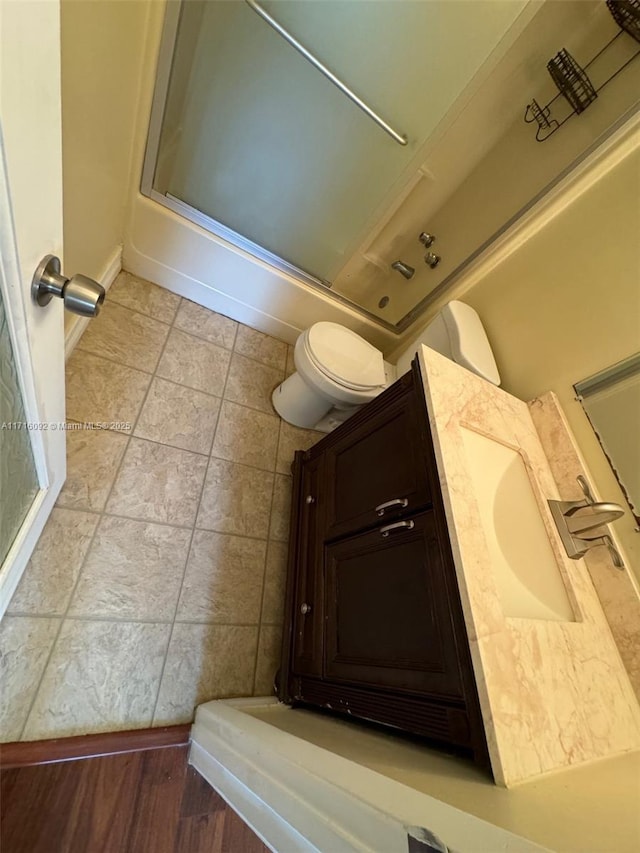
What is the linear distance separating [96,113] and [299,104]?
64cm

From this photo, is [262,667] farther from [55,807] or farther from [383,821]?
[383,821]

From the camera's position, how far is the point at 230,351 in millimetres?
1575

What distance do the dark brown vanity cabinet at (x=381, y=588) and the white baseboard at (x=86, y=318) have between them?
2.93ft

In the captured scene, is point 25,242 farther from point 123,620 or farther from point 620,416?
point 620,416

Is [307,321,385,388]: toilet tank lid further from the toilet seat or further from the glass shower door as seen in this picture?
the glass shower door

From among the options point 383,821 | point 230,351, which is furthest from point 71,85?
point 383,821

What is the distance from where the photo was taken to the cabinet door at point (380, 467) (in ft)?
2.82

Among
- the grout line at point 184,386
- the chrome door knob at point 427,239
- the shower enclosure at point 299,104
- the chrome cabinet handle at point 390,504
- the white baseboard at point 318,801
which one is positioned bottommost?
the white baseboard at point 318,801

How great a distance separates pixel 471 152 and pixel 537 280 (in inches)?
30.9

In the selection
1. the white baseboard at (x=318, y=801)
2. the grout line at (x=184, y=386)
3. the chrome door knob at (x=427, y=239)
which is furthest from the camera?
the chrome door knob at (x=427, y=239)

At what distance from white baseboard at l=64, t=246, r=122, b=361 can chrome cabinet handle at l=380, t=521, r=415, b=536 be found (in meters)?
1.06

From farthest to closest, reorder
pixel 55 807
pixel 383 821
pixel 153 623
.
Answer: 1. pixel 153 623
2. pixel 55 807
3. pixel 383 821

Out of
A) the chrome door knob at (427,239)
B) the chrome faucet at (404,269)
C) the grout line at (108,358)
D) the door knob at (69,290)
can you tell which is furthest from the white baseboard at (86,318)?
the chrome door knob at (427,239)

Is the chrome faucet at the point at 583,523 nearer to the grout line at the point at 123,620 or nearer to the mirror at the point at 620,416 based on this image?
the mirror at the point at 620,416
